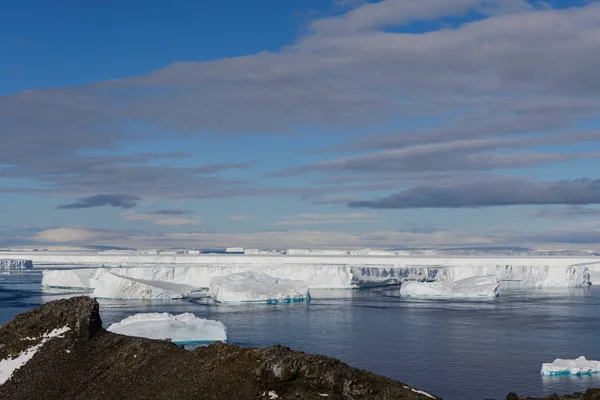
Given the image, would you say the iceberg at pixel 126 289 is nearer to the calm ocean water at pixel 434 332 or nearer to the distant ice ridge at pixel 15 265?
the calm ocean water at pixel 434 332

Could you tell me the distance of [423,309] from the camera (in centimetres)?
7594

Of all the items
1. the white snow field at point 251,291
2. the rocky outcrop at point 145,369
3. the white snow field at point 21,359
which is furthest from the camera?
the white snow field at point 251,291

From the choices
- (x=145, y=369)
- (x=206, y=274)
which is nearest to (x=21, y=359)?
(x=145, y=369)

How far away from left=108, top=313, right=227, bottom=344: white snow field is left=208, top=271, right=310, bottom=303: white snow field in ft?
106

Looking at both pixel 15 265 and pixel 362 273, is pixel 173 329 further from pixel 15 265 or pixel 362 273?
pixel 15 265

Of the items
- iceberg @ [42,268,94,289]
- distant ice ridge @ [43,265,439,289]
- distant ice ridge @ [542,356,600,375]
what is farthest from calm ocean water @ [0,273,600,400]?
distant ice ridge @ [43,265,439,289]

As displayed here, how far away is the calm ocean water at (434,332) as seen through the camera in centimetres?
3981

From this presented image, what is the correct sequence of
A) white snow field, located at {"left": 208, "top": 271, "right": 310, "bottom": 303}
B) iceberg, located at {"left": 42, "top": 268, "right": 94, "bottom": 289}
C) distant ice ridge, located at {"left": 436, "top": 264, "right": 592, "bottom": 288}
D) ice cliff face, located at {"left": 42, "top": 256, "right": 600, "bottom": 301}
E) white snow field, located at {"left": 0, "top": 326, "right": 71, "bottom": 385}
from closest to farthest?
white snow field, located at {"left": 0, "top": 326, "right": 71, "bottom": 385}, white snow field, located at {"left": 208, "top": 271, "right": 310, "bottom": 303}, iceberg, located at {"left": 42, "top": 268, "right": 94, "bottom": 289}, ice cliff face, located at {"left": 42, "top": 256, "right": 600, "bottom": 301}, distant ice ridge, located at {"left": 436, "top": 264, "right": 592, "bottom": 288}

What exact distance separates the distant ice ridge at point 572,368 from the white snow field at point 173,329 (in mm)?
21417

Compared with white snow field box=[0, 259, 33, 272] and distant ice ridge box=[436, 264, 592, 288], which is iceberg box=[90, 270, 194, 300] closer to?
distant ice ridge box=[436, 264, 592, 288]

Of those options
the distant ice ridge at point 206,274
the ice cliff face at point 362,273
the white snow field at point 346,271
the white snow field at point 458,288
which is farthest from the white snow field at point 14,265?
the white snow field at point 458,288

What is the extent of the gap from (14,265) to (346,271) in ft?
277

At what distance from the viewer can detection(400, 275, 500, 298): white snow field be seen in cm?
9156

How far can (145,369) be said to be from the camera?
2295 cm
